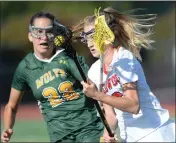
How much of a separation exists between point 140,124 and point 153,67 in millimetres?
14538

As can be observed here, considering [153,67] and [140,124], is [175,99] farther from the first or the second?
[140,124]

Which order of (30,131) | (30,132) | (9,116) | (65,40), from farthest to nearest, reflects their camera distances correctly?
(30,131)
(30,132)
(9,116)
(65,40)

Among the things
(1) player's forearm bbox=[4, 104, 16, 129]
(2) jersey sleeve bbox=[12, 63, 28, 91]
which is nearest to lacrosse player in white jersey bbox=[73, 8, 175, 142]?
(2) jersey sleeve bbox=[12, 63, 28, 91]

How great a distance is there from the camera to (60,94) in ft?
18.5

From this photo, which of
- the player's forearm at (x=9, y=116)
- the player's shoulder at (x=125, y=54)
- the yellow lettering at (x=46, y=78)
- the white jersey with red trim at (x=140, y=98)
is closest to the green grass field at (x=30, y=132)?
the player's forearm at (x=9, y=116)

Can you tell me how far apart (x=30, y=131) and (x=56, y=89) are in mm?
6627

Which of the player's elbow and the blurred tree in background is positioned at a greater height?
the player's elbow

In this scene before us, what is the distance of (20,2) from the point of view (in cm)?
1819

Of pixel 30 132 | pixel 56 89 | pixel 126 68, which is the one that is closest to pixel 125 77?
pixel 126 68

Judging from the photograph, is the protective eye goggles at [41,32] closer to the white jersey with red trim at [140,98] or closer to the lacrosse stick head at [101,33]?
the white jersey with red trim at [140,98]

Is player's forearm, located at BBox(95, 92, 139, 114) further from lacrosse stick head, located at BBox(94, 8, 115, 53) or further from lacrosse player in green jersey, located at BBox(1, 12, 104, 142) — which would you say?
lacrosse player in green jersey, located at BBox(1, 12, 104, 142)

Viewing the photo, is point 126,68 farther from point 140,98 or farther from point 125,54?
point 140,98

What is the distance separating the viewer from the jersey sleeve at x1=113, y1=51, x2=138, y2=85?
15.7 feet

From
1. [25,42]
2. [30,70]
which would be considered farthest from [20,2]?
[30,70]
